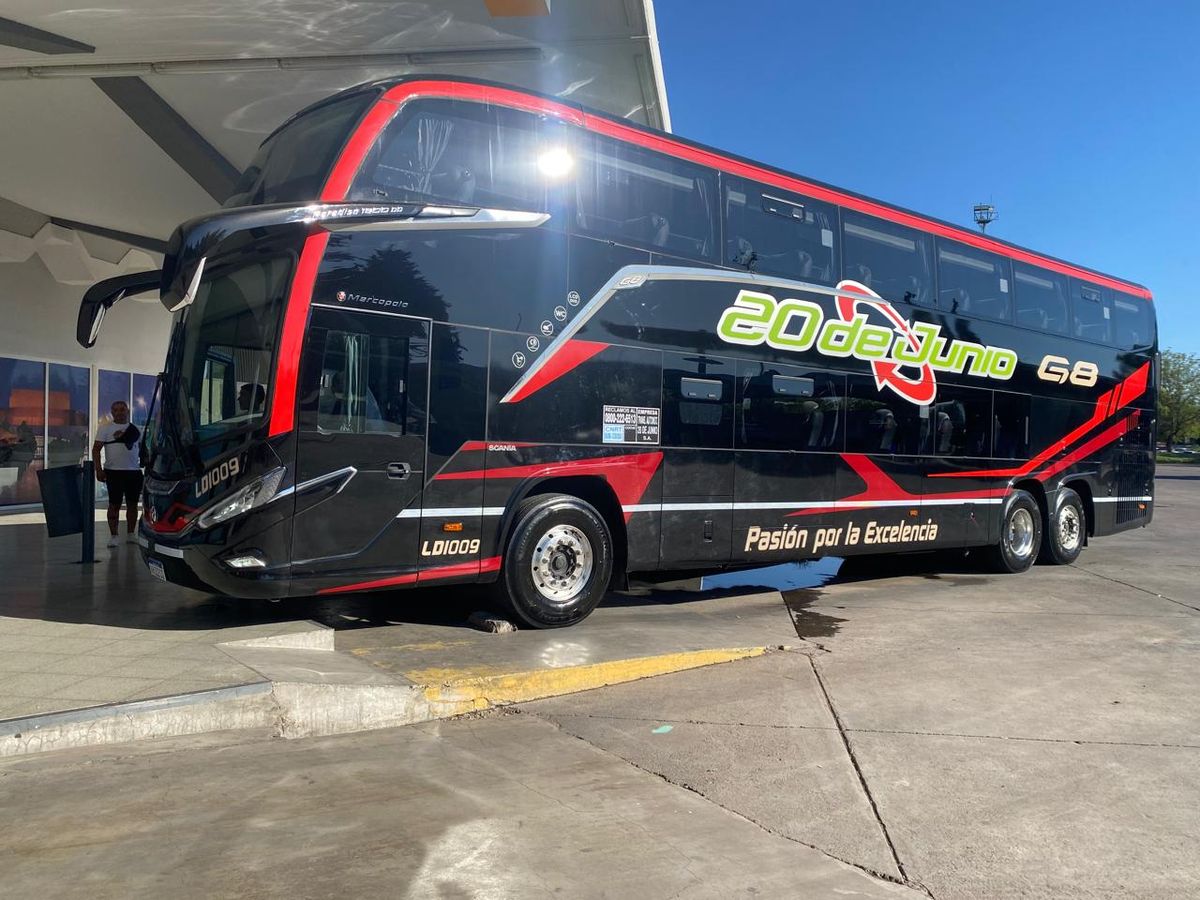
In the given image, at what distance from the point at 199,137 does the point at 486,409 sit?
931 cm

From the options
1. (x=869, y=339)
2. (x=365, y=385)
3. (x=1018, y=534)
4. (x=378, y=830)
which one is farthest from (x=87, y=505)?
(x=1018, y=534)

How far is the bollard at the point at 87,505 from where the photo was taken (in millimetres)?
9500

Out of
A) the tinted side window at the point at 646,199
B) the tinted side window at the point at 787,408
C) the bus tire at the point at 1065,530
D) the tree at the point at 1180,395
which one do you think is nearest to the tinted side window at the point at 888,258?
the tinted side window at the point at 787,408

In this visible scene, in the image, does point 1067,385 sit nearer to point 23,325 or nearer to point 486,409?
point 486,409

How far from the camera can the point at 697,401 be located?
8.55 metres

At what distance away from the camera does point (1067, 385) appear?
41.8 feet

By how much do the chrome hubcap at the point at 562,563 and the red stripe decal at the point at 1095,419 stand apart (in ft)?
17.1

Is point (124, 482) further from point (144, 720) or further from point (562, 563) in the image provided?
point (144, 720)

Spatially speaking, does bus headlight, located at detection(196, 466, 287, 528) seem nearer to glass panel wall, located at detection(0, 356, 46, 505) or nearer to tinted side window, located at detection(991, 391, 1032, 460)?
tinted side window, located at detection(991, 391, 1032, 460)

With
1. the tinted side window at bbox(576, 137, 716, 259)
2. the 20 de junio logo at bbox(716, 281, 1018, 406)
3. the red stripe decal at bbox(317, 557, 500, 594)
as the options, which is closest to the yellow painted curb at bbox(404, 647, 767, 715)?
the red stripe decal at bbox(317, 557, 500, 594)

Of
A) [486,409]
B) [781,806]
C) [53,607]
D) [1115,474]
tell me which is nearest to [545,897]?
[781,806]

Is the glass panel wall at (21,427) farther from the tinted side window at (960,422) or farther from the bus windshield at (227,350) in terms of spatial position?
the tinted side window at (960,422)

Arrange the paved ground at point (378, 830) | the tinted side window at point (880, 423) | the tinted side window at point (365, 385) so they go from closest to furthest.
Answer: the paved ground at point (378, 830), the tinted side window at point (365, 385), the tinted side window at point (880, 423)

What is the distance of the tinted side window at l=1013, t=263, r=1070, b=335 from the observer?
39.8 ft
